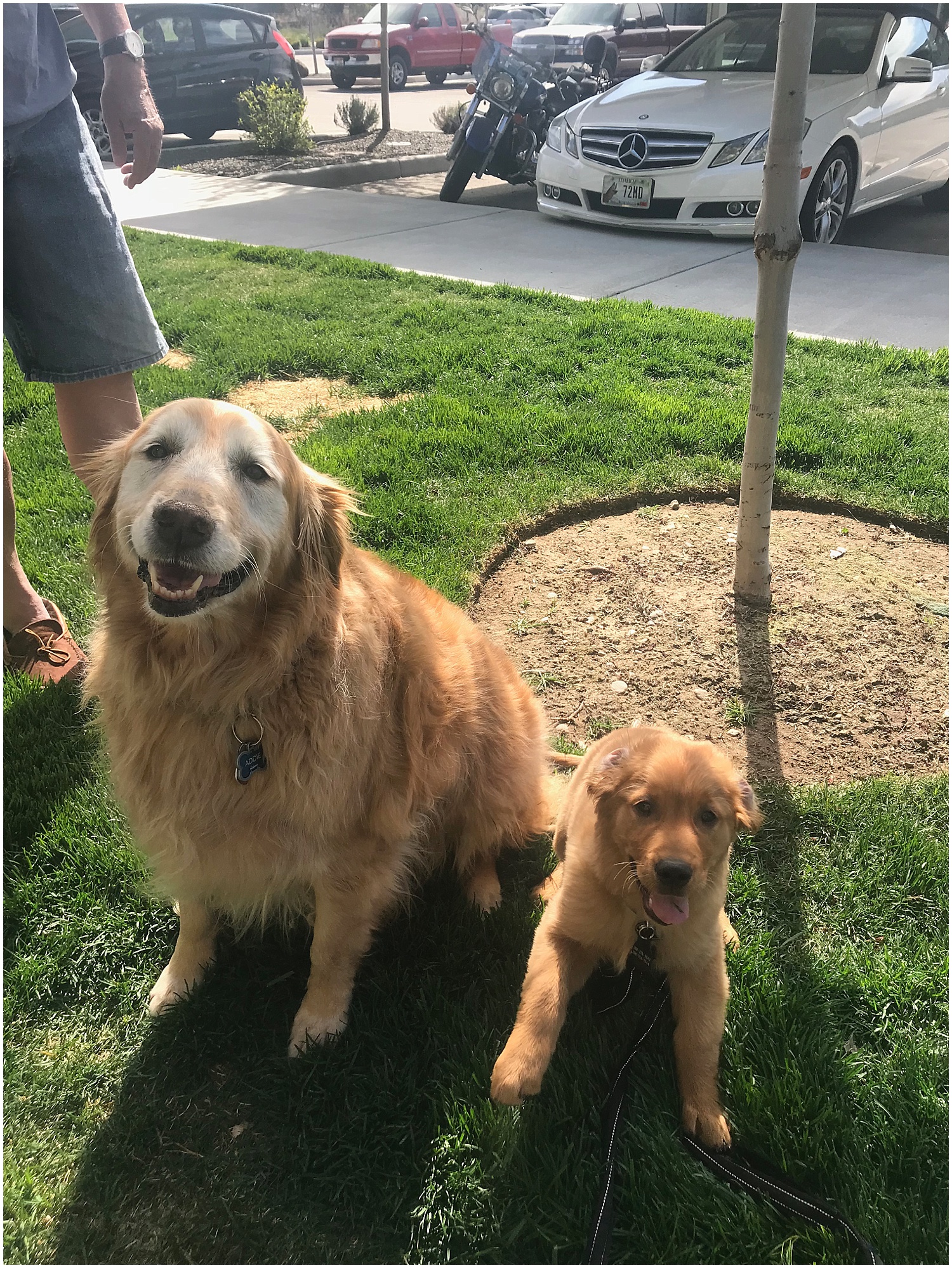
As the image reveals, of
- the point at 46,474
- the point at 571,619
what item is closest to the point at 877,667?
the point at 571,619

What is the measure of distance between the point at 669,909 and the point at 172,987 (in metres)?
1.34

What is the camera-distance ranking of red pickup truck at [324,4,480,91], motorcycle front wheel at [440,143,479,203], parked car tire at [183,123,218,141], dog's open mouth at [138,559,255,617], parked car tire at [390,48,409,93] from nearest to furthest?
dog's open mouth at [138,559,255,617], motorcycle front wheel at [440,143,479,203], parked car tire at [183,123,218,141], red pickup truck at [324,4,480,91], parked car tire at [390,48,409,93]

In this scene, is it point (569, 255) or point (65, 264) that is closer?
point (65, 264)

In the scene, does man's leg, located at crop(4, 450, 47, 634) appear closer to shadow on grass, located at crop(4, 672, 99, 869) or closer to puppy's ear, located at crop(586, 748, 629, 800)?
shadow on grass, located at crop(4, 672, 99, 869)

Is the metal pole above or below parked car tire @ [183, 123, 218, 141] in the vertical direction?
above

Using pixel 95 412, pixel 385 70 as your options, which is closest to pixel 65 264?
pixel 95 412

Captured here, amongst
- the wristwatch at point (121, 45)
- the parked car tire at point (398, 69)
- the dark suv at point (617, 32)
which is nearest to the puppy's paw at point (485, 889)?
the wristwatch at point (121, 45)

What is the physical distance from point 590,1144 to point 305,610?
1369 millimetres

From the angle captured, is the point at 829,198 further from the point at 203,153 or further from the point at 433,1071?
the point at 203,153

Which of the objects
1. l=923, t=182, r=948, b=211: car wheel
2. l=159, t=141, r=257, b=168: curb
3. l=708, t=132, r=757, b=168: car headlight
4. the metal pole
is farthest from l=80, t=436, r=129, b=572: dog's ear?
the metal pole

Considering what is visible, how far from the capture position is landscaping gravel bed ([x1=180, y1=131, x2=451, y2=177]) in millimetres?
13414

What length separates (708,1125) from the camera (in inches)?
73.4

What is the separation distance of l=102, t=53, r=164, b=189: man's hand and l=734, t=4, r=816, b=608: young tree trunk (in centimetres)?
216

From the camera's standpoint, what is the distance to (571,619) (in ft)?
11.8
